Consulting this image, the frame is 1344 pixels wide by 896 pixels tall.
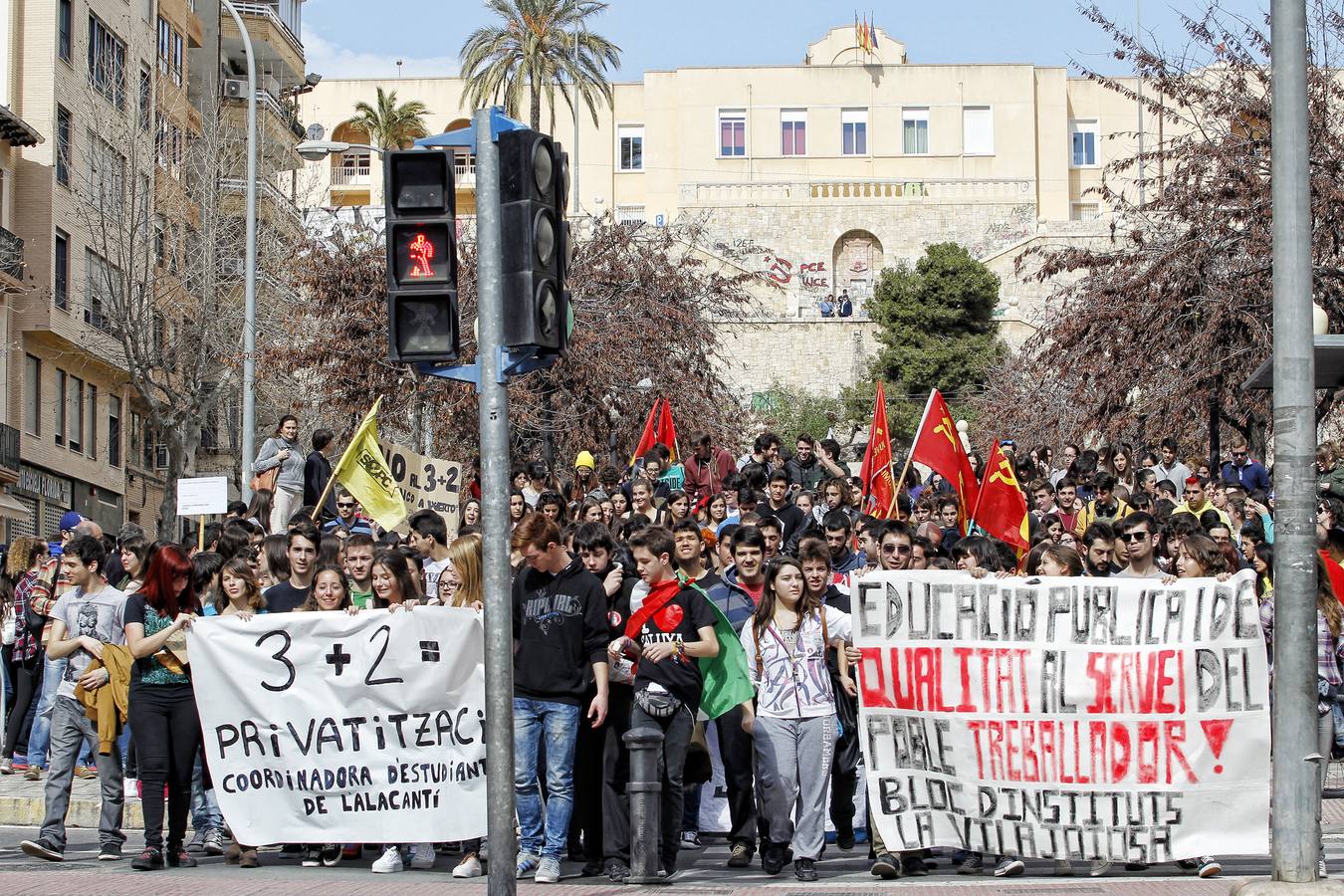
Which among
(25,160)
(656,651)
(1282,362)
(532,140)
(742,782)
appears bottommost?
(742,782)

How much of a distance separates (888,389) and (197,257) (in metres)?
34.6

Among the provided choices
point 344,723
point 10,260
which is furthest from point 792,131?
point 344,723

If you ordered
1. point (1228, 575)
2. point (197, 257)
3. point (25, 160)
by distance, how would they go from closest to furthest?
point (1228, 575), point (197, 257), point (25, 160)

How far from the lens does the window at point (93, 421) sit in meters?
46.5

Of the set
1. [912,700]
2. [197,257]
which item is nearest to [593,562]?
[912,700]

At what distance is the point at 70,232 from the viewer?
43.8 m

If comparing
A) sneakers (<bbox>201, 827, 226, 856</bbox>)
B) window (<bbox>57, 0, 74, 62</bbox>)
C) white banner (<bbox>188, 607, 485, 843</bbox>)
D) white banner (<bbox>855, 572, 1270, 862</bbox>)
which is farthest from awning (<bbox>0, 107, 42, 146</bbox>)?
white banner (<bbox>855, 572, 1270, 862</bbox>)

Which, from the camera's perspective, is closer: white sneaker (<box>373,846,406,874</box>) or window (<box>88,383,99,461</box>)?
white sneaker (<box>373,846,406,874</box>)

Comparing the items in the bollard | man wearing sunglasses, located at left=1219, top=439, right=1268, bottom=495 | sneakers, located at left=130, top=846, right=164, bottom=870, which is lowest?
sneakers, located at left=130, top=846, right=164, bottom=870

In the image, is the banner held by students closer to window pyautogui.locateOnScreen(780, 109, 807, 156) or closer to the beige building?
the beige building

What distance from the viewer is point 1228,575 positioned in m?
10.7

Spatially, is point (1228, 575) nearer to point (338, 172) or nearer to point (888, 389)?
point (888, 389)

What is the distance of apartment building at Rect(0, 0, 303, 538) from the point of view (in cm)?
4003

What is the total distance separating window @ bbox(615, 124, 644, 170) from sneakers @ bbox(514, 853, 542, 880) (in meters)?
76.3
